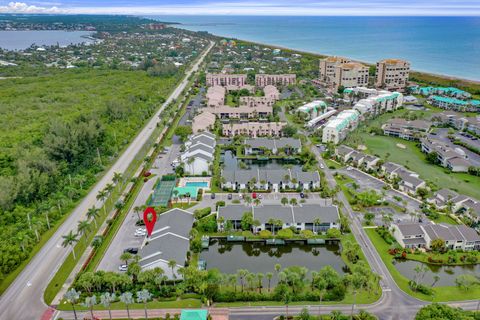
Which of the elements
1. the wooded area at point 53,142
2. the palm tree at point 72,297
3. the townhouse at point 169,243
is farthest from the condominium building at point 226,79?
the palm tree at point 72,297

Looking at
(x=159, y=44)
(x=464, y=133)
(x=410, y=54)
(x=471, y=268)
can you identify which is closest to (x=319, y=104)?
(x=464, y=133)

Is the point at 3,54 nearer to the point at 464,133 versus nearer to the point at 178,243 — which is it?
the point at 178,243

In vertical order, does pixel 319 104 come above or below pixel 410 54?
below

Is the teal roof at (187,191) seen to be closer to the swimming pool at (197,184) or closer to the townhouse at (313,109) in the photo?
the swimming pool at (197,184)

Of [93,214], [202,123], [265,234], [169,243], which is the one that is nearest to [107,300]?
[169,243]

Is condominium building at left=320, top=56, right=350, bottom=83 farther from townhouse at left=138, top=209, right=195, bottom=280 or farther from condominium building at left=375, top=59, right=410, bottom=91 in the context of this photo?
townhouse at left=138, top=209, right=195, bottom=280

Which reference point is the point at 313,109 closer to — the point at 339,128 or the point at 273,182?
the point at 339,128
